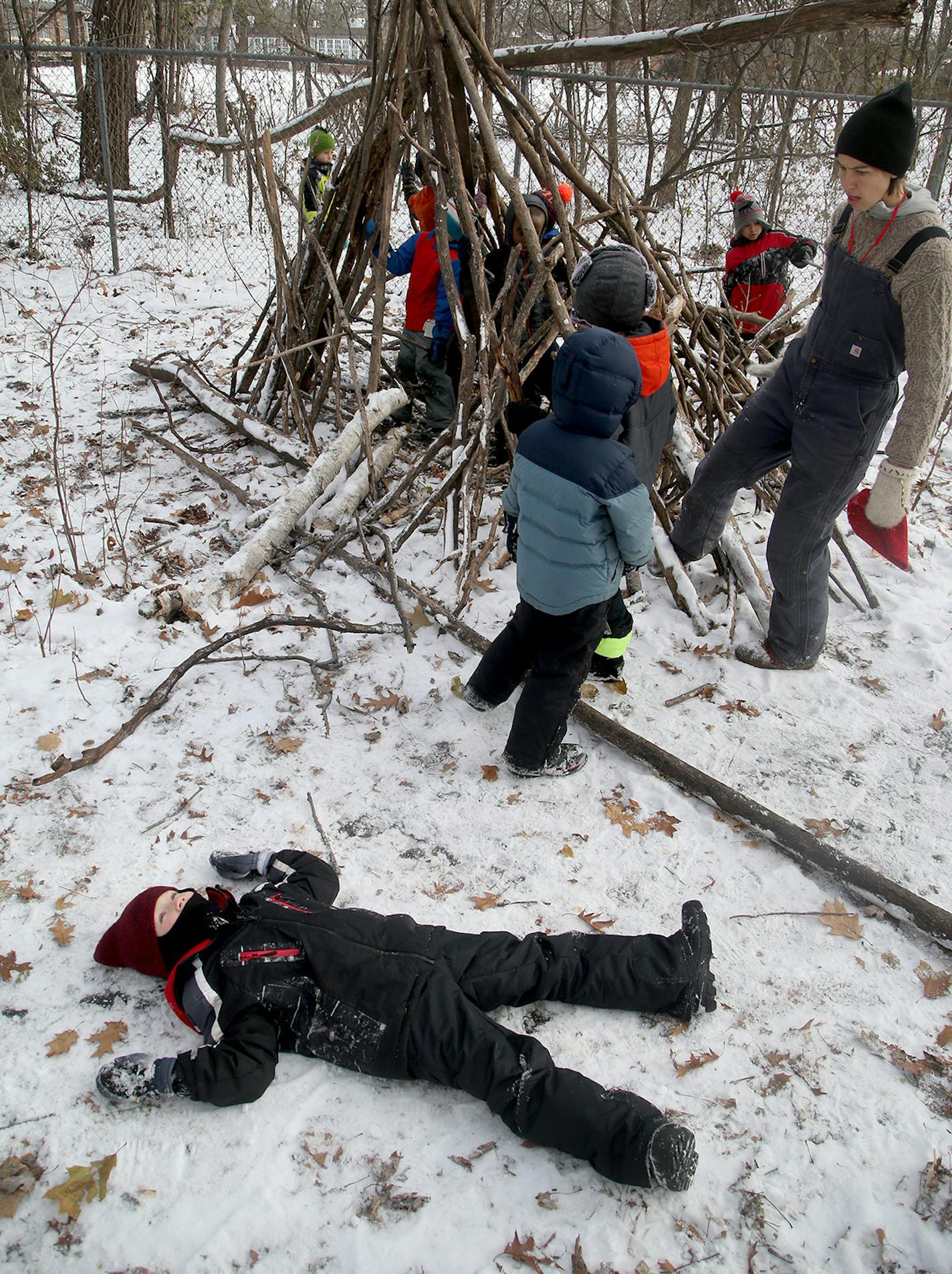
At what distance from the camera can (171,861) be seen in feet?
8.61

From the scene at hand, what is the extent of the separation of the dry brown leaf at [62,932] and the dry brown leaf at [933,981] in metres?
2.54

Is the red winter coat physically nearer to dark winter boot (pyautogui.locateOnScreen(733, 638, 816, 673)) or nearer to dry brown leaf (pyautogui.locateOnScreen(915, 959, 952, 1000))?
dark winter boot (pyautogui.locateOnScreen(733, 638, 816, 673))

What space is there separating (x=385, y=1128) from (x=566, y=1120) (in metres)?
0.47

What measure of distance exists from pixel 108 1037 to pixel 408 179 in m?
5.08

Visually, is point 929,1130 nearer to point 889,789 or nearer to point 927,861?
point 927,861

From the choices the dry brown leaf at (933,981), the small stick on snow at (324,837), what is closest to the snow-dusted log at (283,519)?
the small stick on snow at (324,837)

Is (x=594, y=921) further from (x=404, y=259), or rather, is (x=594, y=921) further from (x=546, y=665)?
(x=404, y=259)

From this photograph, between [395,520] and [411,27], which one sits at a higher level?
[411,27]

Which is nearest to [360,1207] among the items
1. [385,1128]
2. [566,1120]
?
[385,1128]

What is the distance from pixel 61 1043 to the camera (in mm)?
2121

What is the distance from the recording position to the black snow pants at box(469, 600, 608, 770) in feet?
9.26

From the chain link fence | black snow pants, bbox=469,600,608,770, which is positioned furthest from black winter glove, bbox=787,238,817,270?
black snow pants, bbox=469,600,608,770

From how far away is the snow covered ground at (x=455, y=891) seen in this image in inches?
71.1

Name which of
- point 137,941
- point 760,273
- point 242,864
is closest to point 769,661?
point 242,864
